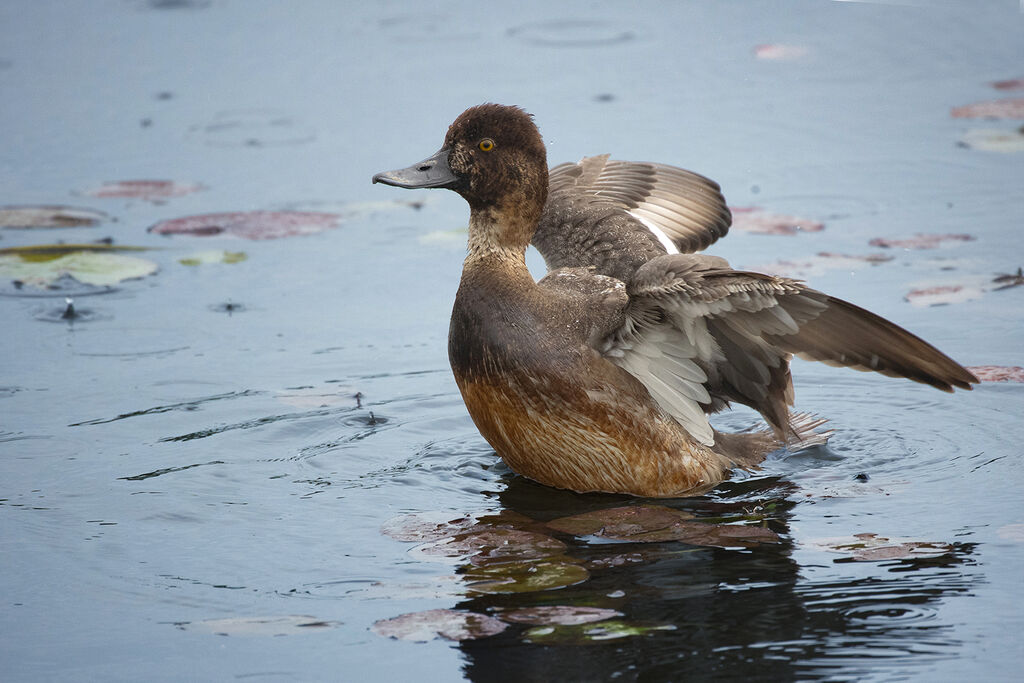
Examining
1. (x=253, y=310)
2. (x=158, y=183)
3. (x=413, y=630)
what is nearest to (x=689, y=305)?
(x=413, y=630)

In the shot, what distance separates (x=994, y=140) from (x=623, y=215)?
373 cm

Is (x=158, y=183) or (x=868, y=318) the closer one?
(x=868, y=318)

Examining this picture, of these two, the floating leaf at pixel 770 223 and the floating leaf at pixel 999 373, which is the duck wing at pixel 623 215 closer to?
the floating leaf at pixel 770 223

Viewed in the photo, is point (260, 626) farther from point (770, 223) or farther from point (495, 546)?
point (770, 223)

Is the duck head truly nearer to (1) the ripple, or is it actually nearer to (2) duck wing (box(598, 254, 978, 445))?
(2) duck wing (box(598, 254, 978, 445))

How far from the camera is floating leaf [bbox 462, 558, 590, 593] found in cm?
457

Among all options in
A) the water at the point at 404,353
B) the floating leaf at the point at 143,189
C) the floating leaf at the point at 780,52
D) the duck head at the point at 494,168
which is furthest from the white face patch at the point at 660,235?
the floating leaf at the point at 780,52

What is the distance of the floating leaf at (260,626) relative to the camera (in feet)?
13.9

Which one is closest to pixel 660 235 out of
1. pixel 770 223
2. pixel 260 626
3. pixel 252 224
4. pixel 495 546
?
pixel 770 223

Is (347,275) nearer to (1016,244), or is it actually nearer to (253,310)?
(253,310)

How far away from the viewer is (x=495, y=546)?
495 centimetres

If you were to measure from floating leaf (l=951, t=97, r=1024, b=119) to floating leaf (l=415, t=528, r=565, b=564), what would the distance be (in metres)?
5.69

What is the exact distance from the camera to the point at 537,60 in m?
10.6

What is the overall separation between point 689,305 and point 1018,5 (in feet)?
23.9
